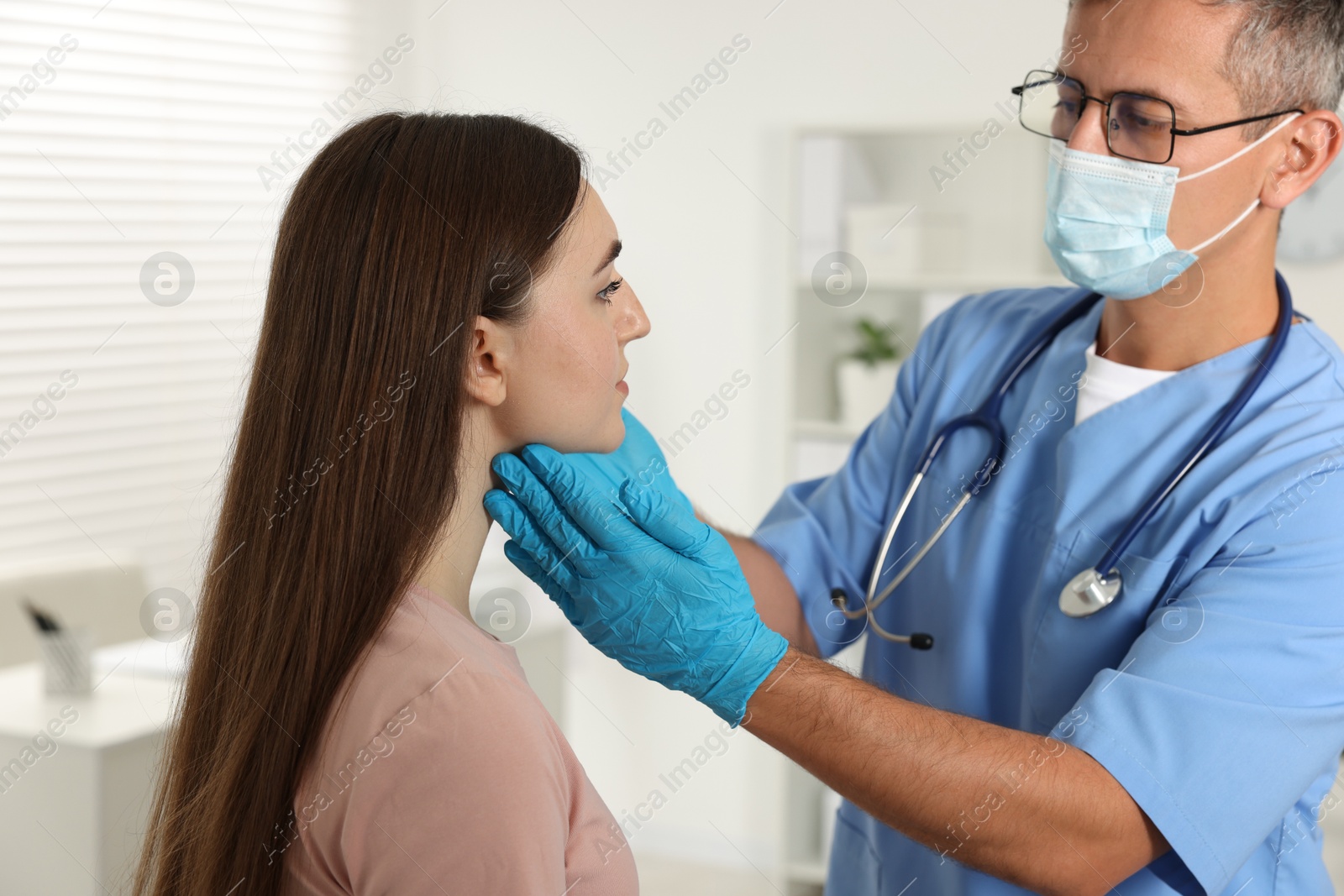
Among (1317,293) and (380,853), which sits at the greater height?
(1317,293)

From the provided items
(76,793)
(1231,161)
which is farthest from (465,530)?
(76,793)

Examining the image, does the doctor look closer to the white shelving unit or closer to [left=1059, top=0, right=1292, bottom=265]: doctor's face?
[left=1059, top=0, right=1292, bottom=265]: doctor's face

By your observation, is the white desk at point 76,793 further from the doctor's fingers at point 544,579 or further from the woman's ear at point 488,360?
the woman's ear at point 488,360

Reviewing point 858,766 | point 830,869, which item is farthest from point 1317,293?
point 858,766

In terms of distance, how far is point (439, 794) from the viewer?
81 cm

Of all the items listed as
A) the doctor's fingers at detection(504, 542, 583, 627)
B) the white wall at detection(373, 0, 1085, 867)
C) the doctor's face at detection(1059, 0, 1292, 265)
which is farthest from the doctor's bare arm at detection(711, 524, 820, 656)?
the white wall at detection(373, 0, 1085, 867)

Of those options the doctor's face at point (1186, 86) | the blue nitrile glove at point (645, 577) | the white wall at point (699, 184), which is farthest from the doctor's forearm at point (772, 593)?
the white wall at point (699, 184)

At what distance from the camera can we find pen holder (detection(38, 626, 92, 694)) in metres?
2.02

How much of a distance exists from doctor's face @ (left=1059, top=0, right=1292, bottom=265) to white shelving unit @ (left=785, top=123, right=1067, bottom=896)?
55.5 inches

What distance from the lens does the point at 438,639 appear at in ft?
2.93

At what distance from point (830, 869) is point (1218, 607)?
65 centimetres

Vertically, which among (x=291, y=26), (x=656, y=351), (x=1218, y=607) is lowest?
(x=656, y=351)

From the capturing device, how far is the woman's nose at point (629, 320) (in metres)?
1.08

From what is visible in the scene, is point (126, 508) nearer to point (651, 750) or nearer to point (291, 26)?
point (291, 26)
